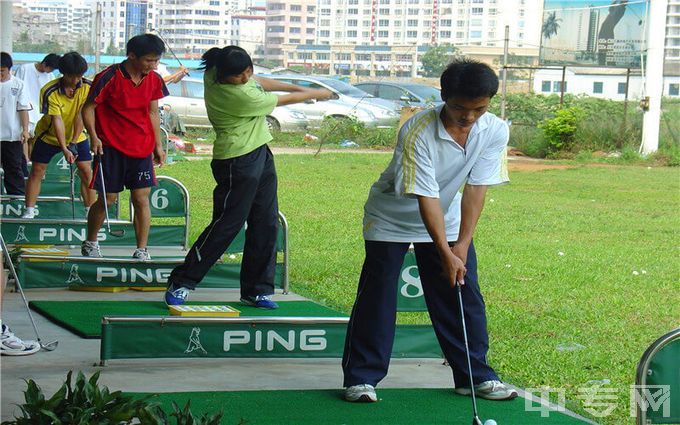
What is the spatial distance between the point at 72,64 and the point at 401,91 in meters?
17.7

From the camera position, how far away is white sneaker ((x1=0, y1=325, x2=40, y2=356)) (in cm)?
598

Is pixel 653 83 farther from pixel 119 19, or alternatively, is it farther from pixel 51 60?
pixel 119 19

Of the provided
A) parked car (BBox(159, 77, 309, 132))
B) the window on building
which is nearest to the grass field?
parked car (BBox(159, 77, 309, 132))

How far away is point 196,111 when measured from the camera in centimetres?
2467

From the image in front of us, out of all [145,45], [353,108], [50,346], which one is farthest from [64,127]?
[353,108]

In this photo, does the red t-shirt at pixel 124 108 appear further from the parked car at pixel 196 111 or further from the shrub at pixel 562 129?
the parked car at pixel 196 111

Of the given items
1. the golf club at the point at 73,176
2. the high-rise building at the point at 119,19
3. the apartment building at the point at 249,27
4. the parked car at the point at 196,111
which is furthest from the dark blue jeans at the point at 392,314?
the apartment building at the point at 249,27

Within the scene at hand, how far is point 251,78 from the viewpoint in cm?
705

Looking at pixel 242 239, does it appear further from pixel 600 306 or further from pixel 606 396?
pixel 606 396

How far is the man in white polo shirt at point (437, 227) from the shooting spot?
4863 millimetres

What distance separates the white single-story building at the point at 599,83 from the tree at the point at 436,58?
2.46 metres

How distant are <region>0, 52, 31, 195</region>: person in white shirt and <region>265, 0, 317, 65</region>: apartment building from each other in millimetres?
26640

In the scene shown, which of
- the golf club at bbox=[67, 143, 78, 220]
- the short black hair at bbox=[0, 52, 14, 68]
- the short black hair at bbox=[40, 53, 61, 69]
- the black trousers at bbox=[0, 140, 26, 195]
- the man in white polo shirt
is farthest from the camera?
the short black hair at bbox=[40, 53, 61, 69]

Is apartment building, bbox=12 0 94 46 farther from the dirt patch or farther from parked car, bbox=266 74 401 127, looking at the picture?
the dirt patch
